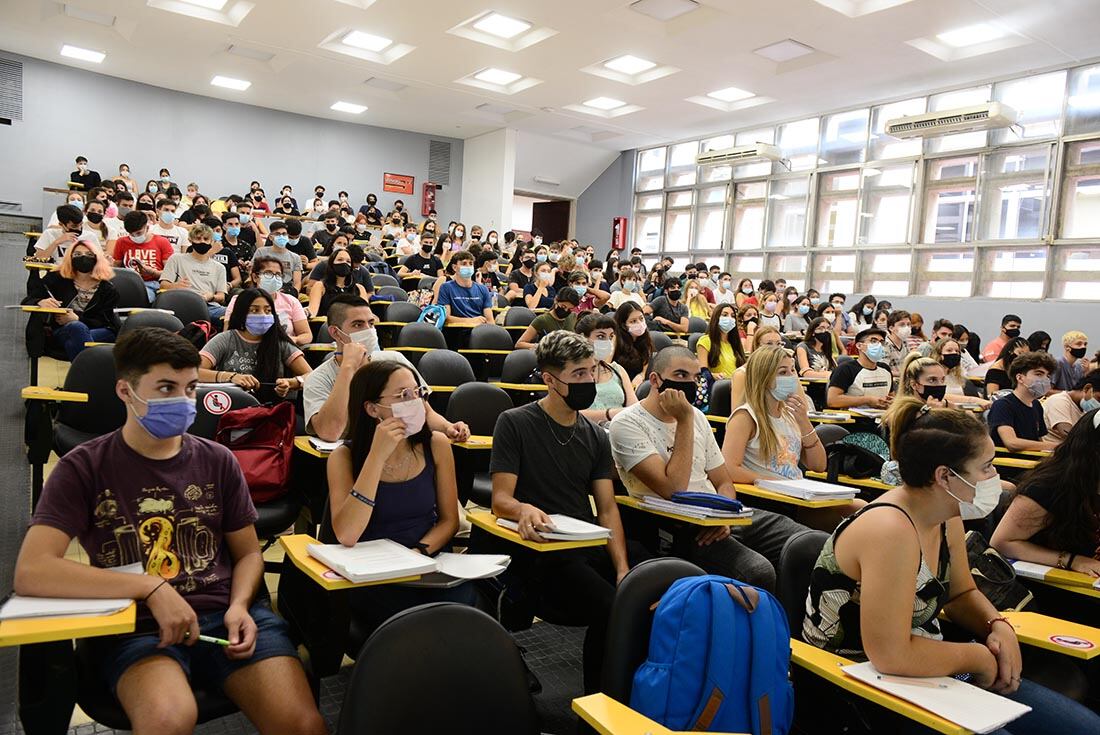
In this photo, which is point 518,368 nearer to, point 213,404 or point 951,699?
point 213,404

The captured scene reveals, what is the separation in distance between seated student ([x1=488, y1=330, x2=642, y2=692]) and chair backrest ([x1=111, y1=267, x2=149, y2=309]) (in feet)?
14.3

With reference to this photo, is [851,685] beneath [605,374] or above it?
beneath

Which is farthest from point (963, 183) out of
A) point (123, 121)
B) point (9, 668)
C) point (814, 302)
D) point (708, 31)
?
point (123, 121)

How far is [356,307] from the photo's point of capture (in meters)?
3.55

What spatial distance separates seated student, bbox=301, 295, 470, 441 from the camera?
3.19m

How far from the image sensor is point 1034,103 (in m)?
11.2

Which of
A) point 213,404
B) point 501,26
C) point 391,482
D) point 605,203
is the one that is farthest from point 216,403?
point 605,203

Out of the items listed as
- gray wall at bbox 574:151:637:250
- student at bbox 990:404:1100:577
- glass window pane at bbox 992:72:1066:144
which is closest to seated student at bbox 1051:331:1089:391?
glass window pane at bbox 992:72:1066:144

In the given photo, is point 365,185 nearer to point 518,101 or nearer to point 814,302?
point 518,101

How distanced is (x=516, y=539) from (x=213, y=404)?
5.45 ft

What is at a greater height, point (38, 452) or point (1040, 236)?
point (1040, 236)

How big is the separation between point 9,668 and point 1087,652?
3118mm

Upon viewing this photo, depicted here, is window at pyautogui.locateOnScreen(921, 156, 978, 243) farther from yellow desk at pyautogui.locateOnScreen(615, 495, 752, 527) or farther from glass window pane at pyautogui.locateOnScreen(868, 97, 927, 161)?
yellow desk at pyautogui.locateOnScreen(615, 495, 752, 527)

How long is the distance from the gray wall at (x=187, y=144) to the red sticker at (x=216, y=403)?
12.0 metres
